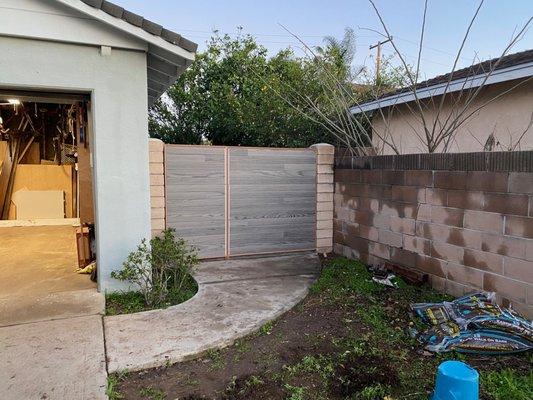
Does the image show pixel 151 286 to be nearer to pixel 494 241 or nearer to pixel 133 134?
pixel 133 134

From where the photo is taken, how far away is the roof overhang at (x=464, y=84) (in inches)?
216

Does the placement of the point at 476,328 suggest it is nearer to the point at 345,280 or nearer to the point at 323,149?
the point at 345,280

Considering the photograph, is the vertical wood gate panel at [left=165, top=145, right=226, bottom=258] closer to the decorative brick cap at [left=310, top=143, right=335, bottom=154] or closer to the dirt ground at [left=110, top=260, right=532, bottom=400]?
the decorative brick cap at [left=310, top=143, right=335, bottom=154]

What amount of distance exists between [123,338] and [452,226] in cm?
354

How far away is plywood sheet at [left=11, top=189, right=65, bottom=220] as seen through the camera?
999cm

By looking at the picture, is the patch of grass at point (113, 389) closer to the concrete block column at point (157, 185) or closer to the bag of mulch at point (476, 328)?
the bag of mulch at point (476, 328)

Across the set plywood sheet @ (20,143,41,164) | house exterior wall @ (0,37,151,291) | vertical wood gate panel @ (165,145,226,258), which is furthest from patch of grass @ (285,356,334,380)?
plywood sheet @ (20,143,41,164)

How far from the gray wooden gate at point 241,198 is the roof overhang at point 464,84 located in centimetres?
159

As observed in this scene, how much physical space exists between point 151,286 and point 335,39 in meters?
9.12

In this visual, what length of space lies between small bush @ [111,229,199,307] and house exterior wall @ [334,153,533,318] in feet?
8.53

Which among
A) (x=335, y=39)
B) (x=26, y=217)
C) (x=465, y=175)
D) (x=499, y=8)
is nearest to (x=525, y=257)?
(x=465, y=175)

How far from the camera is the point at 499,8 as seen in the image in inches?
184

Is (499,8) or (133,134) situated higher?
(499,8)

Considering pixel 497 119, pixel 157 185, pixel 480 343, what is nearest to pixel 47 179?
pixel 157 185
